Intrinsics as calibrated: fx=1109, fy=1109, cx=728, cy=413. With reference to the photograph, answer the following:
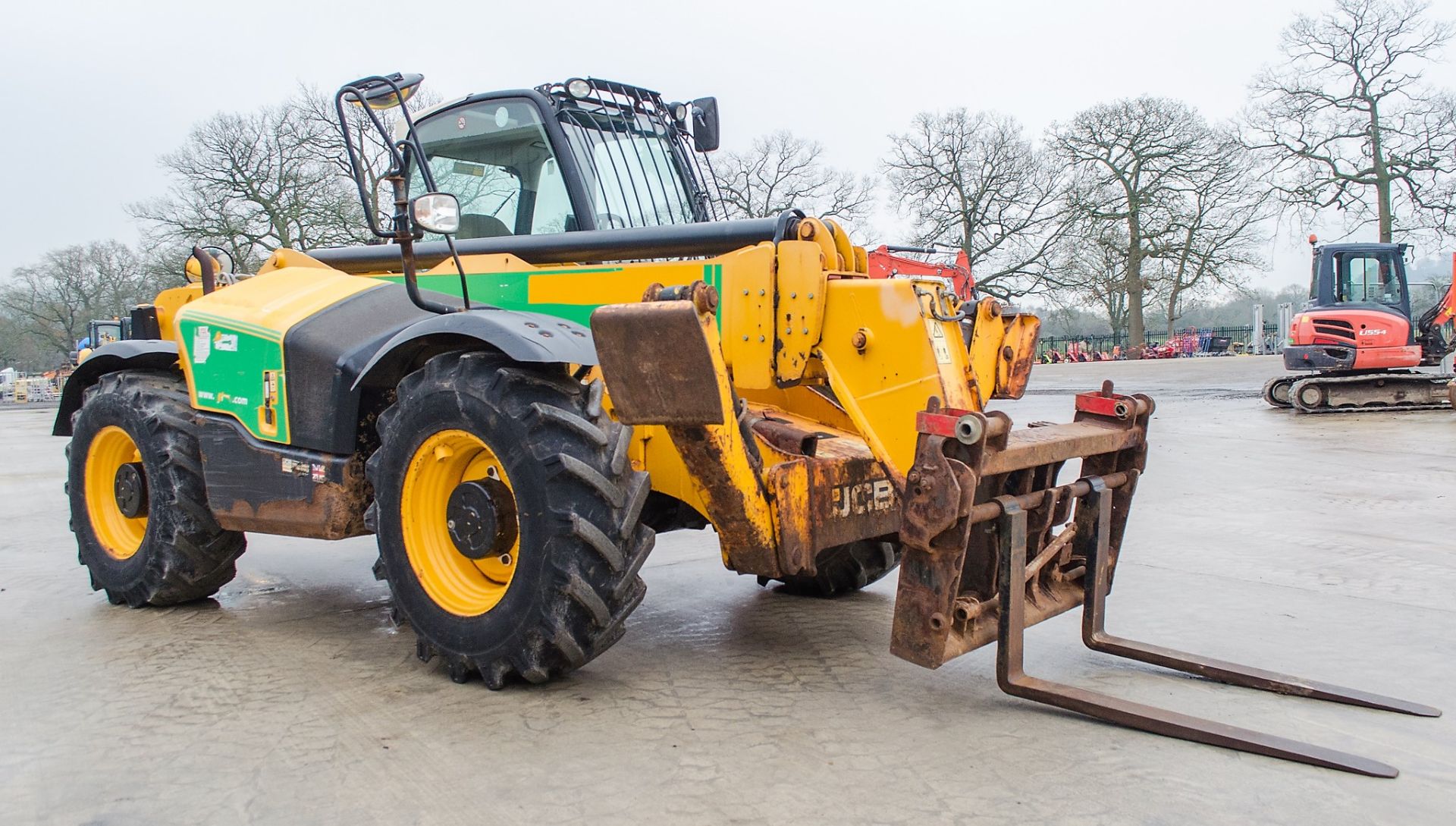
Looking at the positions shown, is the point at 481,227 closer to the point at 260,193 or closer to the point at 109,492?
the point at 109,492

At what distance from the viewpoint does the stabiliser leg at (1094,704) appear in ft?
10.6

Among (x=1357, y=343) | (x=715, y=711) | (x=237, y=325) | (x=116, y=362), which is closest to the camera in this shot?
(x=715, y=711)

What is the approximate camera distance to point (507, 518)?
4.01 meters

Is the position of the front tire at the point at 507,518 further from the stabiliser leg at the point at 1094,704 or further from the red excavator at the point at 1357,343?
the red excavator at the point at 1357,343

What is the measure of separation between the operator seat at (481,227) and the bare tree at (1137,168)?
120 feet

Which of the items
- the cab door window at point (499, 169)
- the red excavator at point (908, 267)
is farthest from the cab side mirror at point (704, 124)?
the red excavator at point (908, 267)

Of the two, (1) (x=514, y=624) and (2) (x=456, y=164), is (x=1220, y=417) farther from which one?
(1) (x=514, y=624)

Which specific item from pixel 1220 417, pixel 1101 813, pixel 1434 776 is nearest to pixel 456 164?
pixel 1101 813

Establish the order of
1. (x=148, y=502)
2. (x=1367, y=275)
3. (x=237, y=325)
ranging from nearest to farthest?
1. (x=237, y=325)
2. (x=148, y=502)
3. (x=1367, y=275)

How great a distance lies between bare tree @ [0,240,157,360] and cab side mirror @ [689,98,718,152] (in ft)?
170

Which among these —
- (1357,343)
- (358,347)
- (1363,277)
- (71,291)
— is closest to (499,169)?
(358,347)

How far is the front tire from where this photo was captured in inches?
145

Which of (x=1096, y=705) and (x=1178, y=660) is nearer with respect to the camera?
(x=1096, y=705)

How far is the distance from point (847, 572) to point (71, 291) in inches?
2237
